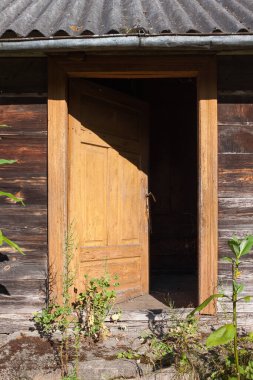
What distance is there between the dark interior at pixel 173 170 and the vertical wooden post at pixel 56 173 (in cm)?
330

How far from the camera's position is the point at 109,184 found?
5.12 m

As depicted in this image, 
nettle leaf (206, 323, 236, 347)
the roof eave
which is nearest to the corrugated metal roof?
the roof eave

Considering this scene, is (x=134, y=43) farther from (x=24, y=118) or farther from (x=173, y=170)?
(x=173, y=170)

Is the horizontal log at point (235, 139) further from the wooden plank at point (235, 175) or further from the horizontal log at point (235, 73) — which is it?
the horizontal log at point (235, 73)

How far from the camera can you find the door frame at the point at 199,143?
4.28m

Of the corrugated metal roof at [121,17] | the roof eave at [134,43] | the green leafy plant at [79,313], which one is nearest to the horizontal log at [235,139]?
the roof eave at [134,43]

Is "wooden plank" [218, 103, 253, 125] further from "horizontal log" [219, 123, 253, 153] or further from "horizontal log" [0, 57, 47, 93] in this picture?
"horizontal log" [0, 57, 47, 93]

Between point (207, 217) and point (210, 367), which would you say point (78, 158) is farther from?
point (210, 367)

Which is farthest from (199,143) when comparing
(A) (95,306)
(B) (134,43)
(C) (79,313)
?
(C) (79,313)

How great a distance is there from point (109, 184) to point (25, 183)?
101cm

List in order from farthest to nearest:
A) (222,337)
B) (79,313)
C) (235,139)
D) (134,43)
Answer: (235,139)
(79,313)
(134,43)
(222,337)

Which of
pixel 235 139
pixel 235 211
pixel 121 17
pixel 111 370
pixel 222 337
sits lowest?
pixel 111 370

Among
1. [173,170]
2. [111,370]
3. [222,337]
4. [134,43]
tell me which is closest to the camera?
[222,337]

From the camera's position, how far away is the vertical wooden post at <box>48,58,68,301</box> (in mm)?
4270
